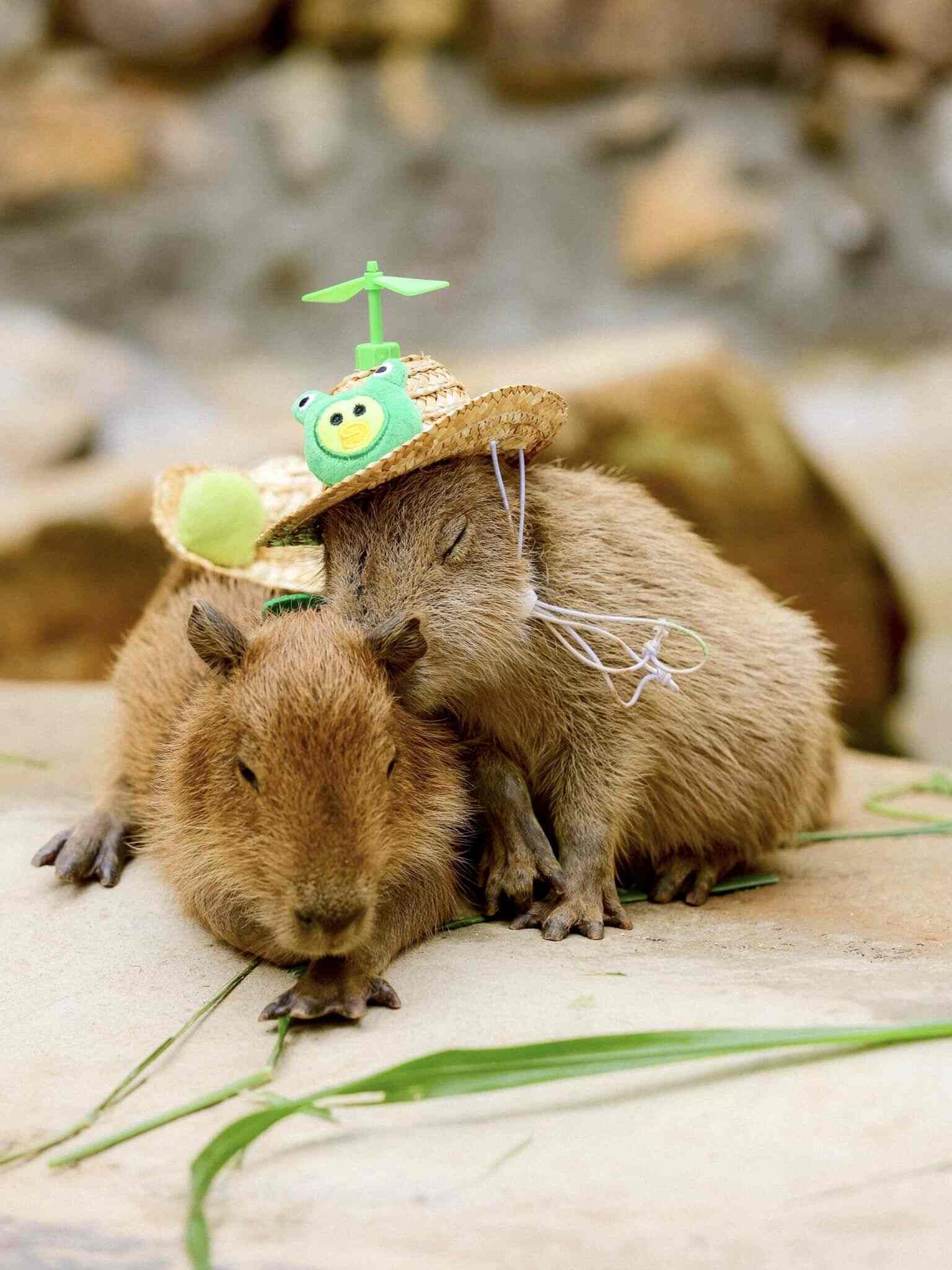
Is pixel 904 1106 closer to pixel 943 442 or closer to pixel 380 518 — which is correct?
pixel 380 518

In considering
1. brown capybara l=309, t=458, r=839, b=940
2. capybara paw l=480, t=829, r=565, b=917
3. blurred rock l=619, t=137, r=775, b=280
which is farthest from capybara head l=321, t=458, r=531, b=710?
blurred rock l=619, t=137, r=775, b=280

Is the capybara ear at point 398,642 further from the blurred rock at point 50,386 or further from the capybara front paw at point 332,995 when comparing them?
the blurred rock at point 50,386

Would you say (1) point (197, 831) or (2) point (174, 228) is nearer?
(1) point (197, 831)

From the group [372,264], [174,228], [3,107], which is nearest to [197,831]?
[372,264]

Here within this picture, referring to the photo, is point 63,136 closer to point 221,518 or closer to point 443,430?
point 221,518

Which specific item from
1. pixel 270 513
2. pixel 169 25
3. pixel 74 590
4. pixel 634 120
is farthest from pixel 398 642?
pixel 169 25

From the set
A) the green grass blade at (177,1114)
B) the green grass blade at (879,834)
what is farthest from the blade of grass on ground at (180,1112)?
the green grass blade at (879,834)
